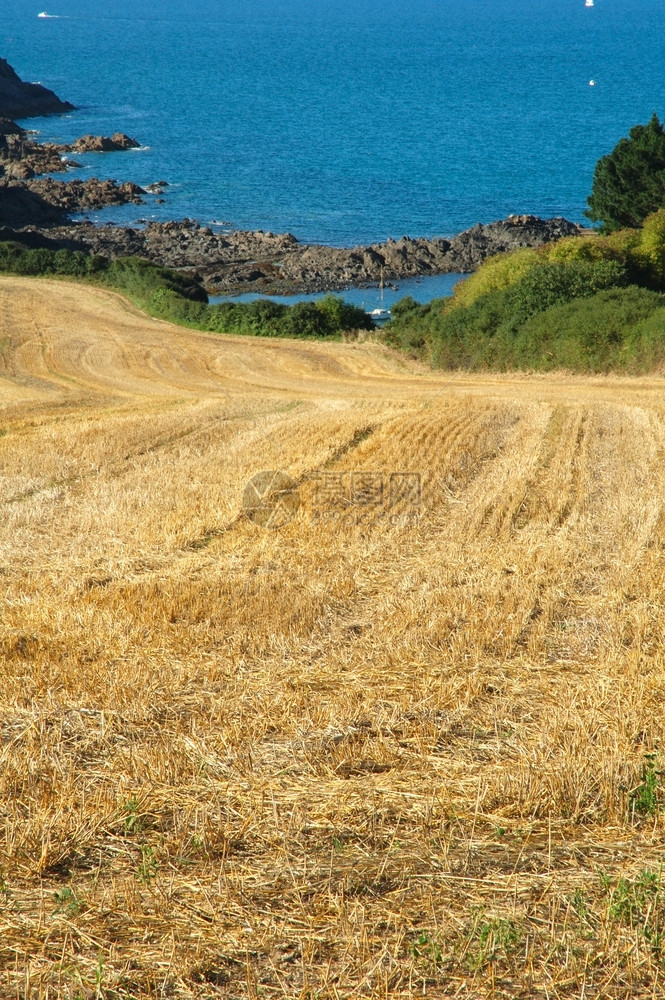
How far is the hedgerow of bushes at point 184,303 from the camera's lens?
149 feet

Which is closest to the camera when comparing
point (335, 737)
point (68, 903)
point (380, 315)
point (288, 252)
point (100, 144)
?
point (68, 903)

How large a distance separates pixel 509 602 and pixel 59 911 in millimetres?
5699

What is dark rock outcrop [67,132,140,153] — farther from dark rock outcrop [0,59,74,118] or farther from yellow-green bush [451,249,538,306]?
yellow-green bush [451,249,538,306]

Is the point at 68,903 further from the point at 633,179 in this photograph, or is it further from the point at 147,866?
the point at 633,179

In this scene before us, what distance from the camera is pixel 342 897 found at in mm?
5031

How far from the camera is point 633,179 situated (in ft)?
189

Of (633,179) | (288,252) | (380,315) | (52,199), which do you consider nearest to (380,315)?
(380,315)

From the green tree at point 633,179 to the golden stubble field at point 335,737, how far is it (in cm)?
4675

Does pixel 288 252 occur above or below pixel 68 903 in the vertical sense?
above

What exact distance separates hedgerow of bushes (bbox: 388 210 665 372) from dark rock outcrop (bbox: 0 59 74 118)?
426ft

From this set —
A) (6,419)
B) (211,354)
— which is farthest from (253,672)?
(211,354)

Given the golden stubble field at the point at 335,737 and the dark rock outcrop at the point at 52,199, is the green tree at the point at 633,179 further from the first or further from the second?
the golden stubble field at the point at 335,737

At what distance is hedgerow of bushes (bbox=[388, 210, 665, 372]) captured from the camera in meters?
33.1

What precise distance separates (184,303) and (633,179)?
97.3ft
